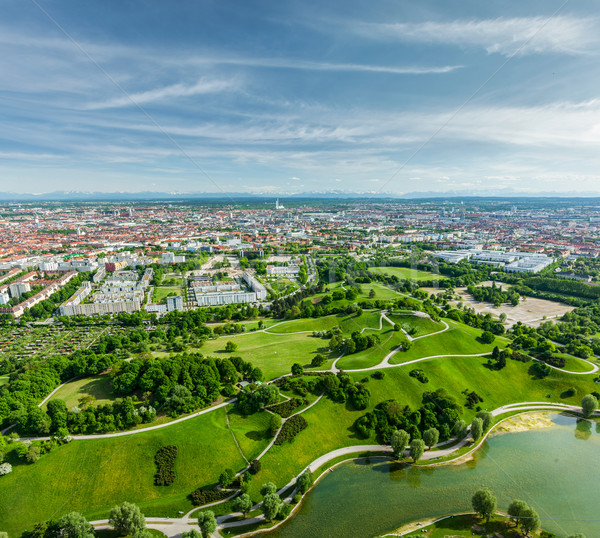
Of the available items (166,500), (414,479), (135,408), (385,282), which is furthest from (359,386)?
(385,282)

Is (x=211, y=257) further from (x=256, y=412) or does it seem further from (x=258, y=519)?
(x=258, y=519)

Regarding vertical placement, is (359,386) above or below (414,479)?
above

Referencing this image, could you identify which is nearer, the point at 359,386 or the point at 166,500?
the point at 166,500

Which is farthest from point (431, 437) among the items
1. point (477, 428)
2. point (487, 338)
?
point (487, 338)

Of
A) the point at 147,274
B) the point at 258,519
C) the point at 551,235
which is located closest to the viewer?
the point at 258,519

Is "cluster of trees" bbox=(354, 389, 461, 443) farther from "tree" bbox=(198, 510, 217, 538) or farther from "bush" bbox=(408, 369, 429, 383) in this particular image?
"tree" bbox=(198, 510, 217, 538)

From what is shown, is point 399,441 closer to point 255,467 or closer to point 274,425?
point 274,425

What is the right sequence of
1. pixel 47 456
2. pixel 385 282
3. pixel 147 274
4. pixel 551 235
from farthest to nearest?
pixel 551 235 < pixel 147 274 < pixel 385 282 < pixel 47 456

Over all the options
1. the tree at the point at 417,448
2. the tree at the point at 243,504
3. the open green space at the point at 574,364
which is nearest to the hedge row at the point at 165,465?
the tree at the point at 243,504
